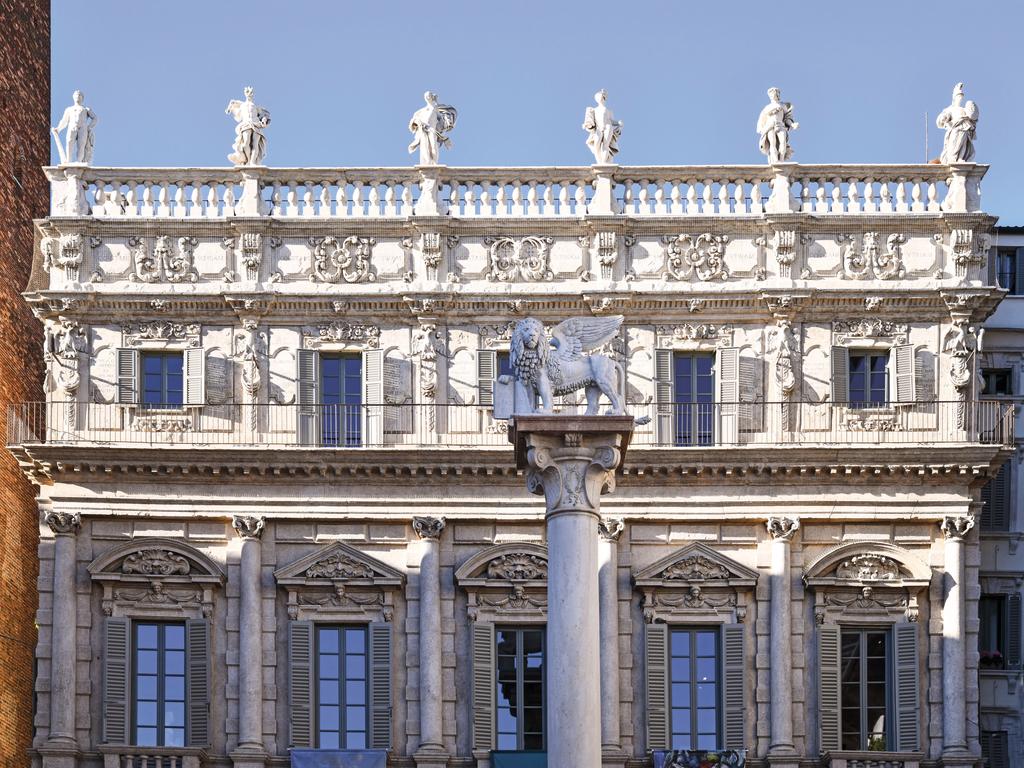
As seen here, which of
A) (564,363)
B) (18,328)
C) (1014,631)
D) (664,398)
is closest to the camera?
(564,363)

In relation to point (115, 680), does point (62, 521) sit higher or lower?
higher

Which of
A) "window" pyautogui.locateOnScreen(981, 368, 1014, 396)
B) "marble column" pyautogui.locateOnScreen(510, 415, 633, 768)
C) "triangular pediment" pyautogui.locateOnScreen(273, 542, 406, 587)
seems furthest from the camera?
"window" pyautogui.locateOnScreen(981, 368, 1014, 396)

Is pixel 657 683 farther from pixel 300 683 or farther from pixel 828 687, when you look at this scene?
pixel 300 683

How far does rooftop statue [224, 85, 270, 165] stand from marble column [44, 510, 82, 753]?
29.0ft

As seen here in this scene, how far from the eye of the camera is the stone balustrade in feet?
179

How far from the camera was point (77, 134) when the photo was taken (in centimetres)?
5500

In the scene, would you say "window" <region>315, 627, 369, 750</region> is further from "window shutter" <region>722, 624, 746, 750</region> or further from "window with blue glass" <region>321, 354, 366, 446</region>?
"window shutter" <region>722, 624, 746, 750</region>

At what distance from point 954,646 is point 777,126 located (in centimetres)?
1213

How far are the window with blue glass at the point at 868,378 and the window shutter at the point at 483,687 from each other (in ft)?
31.2

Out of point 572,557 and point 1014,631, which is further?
point 1014,631

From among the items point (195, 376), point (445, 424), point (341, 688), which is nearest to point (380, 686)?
point (341, 688)

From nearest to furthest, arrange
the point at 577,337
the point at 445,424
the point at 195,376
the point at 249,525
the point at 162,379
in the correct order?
the point at 577,337, the point at 249,525, the point at 445,424, the point at 195,376, the point at 162,379

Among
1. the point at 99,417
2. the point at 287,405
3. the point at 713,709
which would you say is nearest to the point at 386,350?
the point at 287,405

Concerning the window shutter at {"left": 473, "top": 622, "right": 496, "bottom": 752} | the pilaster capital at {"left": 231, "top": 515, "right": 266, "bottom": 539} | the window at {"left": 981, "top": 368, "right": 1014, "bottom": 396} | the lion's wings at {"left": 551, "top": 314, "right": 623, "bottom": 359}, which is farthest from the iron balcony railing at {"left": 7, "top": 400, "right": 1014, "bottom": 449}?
the lion's wings at {"left": 551, "top": 314, "right": 623, "bottom": 359}
